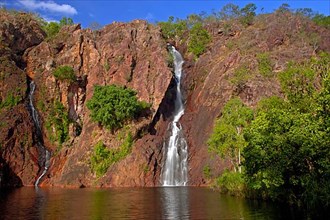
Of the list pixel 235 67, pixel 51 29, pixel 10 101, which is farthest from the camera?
pixel 51 29

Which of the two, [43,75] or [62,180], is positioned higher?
[43,75]

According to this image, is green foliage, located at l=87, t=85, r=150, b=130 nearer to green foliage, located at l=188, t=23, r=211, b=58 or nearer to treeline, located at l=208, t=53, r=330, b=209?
green foliage, located at l=188, t=23, r=211, b=58

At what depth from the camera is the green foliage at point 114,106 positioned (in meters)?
70.2

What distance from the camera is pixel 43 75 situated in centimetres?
8344

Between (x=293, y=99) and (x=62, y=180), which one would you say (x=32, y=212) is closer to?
(x=293, y=99)

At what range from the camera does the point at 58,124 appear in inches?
3083

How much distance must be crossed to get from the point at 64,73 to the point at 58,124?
35.4 feet

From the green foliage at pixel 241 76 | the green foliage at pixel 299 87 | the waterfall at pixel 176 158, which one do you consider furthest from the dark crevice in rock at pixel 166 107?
the green foliage at pixel 299 87

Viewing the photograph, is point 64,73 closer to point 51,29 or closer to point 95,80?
point 95,80

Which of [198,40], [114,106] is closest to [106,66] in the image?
[114,106]

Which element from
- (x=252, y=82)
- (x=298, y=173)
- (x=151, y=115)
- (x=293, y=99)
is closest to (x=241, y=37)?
(x=252, y=82)

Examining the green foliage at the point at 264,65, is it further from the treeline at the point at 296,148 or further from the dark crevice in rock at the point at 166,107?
the treeline at the point at 296,148

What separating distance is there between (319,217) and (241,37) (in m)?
65.8

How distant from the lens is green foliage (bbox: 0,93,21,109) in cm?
7506
